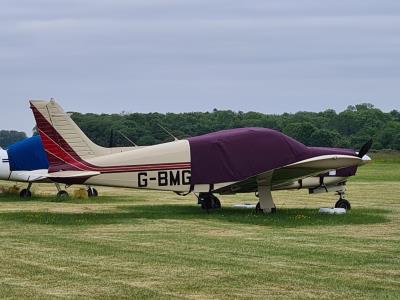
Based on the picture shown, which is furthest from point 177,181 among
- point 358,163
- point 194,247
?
point 194,247

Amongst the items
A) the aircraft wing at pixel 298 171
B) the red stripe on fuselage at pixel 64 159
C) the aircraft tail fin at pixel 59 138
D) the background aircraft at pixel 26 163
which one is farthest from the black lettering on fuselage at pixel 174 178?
the background aircraft at pixel 26 163

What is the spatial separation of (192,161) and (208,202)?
1.96 meters

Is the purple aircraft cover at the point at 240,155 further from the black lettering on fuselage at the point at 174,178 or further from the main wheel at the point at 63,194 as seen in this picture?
the main wheel at the point at 63,194

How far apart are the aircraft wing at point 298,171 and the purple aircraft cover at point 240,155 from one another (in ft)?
0.60

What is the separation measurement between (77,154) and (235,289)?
10257mm

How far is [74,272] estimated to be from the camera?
35.1 ft

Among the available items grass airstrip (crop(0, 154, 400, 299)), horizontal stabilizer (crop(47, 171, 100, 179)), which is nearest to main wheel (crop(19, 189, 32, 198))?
grass airstrip (crop(0, 154, 400, 299))

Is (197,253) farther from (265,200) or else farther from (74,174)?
(265,200)

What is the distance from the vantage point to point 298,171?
63.3 ft

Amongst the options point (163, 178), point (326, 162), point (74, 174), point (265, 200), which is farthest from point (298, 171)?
point (74, 174)

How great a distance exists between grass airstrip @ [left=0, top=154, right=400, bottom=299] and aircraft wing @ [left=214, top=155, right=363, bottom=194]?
663 mm

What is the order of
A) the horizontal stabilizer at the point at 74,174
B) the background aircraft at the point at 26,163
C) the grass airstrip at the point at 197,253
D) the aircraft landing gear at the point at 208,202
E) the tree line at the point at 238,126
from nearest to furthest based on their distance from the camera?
the grass airstrip at the point at 197,253
the horizontal stabilizer at the point at 74,174
the aircraft landing gear at the point at 208,202
the background aircraft at the point at 26,163
the tree line at the point at 238,126

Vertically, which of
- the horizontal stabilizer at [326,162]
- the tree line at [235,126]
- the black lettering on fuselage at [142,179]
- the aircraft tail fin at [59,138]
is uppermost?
the tree line at [235,126]

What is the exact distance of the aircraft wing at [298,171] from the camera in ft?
62.1
